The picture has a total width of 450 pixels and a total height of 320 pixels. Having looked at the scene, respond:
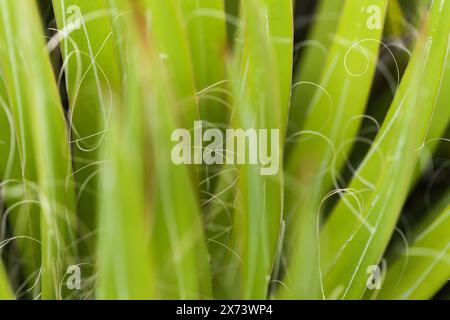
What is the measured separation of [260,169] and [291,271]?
10 centimetres

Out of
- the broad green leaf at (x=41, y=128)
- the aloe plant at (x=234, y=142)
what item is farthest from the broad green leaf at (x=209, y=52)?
the broad green leaf at (x=41, y=128)

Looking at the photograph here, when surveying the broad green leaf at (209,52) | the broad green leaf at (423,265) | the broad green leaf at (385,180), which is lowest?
the broad green leaf at (423,265)

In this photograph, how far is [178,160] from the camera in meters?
0.42

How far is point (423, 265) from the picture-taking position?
1.56 feet

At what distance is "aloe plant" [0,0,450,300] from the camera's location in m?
0.41

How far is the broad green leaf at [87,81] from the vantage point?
0.44 metres

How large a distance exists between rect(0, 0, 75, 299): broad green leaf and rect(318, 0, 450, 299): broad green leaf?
23 cm

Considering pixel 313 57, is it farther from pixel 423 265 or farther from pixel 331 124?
pixel 423 265

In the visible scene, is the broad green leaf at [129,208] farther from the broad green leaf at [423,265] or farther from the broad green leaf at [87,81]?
the broad green leaf at [423,265]

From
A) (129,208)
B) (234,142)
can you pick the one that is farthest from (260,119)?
(129,208)

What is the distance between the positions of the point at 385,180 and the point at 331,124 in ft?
0.28
